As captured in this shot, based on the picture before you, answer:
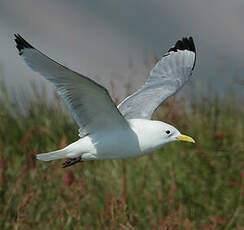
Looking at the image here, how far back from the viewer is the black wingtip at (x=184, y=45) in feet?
18.3

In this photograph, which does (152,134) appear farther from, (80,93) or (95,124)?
(80,93)

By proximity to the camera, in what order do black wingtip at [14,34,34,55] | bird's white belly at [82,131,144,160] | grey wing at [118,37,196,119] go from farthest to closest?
grey wing at [118,37,196,119] → bird's white belly at [82,131,144,160] → black wingtip at [14,34,34,55]

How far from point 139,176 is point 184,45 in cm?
139

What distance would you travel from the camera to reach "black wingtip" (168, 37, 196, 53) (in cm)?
557

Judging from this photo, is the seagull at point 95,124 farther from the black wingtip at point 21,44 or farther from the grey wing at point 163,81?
the grey wing at point 163,81

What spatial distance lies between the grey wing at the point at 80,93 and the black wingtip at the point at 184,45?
1.87 metres

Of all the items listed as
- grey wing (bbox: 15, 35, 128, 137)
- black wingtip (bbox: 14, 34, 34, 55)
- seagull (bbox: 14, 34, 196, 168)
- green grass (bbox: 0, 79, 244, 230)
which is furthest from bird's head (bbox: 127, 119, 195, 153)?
black wingtip (bbox: 14, 34, 34, 55)

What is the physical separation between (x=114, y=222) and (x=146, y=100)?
1.46 m

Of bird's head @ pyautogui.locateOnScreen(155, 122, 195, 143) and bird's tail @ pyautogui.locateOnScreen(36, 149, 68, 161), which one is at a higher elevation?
bird's head @ pyautogui.locateOnScreen(155, 122, 195, 143)

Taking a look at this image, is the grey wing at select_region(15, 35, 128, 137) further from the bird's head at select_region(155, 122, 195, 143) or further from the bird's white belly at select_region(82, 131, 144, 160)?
the bird's head at select_region(155, 122, 195, 143)

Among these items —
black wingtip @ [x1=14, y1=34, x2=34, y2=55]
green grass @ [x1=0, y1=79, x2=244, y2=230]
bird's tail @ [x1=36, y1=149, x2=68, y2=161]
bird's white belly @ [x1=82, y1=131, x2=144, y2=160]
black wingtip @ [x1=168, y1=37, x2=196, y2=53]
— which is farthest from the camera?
black wingtip @ [x1=168, y1=37, x2=196, y2=53]

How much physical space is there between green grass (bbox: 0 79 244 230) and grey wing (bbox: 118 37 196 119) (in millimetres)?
208

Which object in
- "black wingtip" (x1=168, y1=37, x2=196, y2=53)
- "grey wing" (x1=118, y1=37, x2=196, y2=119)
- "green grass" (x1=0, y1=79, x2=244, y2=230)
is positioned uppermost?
"black wingtip" (x1=168, y1=37, x2=196, y2=53)

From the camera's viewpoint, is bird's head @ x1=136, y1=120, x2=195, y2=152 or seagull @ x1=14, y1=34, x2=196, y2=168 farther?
bird's head @ x1=136, y1=120, x2=195, y2=152
